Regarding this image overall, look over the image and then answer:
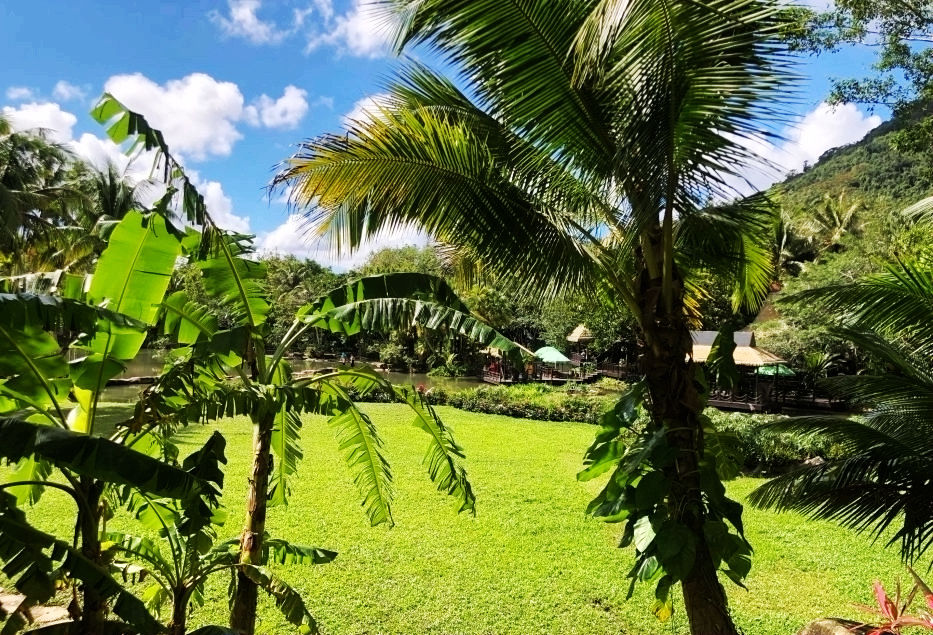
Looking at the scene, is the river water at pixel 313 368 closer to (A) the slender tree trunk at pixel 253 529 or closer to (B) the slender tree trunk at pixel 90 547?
(A) the slender tree trunk at pixel 253 529

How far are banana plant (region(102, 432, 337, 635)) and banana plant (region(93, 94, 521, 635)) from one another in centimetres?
17

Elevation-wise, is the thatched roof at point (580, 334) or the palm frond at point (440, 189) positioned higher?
the thatched roof at point (580, 334)

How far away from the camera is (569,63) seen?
9.66 ft

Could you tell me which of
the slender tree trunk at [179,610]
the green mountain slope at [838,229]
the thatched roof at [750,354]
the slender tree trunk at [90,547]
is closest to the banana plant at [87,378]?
the slender tree trunk at [90,547]

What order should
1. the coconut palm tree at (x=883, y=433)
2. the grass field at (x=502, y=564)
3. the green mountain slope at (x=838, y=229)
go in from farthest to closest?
the green mountain slope at (x=838, y=229) < the grass field at (x=502, y=564) < the coconut palm tree at (x=883, y=433)

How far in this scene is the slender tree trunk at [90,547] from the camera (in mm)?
2797

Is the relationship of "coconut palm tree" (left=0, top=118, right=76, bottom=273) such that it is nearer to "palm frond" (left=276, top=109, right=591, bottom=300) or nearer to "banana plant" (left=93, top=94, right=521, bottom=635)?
"banana plant" (left=93, top=94, right=521, bottom=635)

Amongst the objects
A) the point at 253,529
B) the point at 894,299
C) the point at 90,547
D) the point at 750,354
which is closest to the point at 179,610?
the point at 253,529

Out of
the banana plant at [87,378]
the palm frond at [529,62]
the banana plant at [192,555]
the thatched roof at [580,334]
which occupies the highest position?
the thatched roof at [580,334]

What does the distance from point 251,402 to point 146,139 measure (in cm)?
142

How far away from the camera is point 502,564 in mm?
5926

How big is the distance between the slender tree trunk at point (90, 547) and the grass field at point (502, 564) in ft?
6.24

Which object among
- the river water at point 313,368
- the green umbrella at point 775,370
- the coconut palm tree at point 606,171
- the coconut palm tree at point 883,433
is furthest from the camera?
the river water at point 313,368

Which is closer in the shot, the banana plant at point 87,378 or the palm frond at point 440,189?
the banana plant at point 87,378
